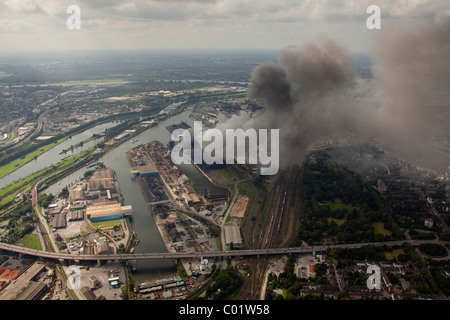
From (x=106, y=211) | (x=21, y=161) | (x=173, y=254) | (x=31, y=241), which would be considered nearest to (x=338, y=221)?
(x=173, y=254)

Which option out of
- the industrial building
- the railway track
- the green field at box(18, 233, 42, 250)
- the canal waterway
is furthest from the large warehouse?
the railway track

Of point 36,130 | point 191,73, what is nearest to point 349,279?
point 36,130

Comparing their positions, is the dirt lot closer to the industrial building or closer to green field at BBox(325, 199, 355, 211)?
the industrial building

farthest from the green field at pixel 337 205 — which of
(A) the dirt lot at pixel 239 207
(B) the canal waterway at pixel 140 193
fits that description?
(B) the canal waterway at pixel 140 193

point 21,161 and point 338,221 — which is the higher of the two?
point 21,161

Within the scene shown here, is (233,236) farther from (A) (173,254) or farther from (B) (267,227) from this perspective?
(A) (173,254)

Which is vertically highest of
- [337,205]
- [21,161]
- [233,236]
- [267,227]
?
[21,161]
